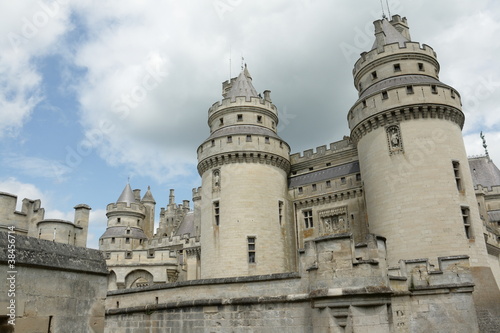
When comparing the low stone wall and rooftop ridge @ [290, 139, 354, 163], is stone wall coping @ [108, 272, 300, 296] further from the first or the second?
rooftop ridge @ [290, 139, 354, 163]

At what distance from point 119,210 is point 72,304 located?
126ft

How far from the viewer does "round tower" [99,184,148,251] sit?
39500mm

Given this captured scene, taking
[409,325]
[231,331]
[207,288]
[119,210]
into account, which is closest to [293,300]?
[231,331]

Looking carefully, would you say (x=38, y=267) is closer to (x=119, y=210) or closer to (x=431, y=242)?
(x=431, y=242)

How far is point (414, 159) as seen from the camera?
65.3 feet

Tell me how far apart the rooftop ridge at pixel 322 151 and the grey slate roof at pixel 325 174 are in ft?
4.95

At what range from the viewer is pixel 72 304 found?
5359 mm

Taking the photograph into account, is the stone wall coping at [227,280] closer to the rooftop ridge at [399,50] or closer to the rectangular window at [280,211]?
the rectangular window at [280,211]

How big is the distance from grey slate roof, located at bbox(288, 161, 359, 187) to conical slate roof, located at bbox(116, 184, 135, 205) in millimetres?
22520

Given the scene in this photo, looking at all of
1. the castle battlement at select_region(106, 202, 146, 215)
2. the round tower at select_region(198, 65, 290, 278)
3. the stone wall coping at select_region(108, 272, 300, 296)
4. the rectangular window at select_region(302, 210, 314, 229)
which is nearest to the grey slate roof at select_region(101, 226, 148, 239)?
the castle battlement at select_region(106, 202, 146, 215)

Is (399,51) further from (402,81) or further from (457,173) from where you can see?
(457,173)

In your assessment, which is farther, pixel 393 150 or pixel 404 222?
pixel 393 150

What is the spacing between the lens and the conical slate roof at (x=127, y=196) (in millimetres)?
43938

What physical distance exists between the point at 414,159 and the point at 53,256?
59.9ft
